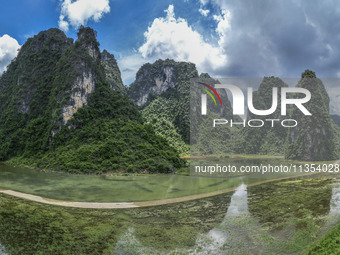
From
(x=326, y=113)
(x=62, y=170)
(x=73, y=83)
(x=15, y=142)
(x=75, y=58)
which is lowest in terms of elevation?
(x=62, y=170)

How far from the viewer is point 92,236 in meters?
9.73

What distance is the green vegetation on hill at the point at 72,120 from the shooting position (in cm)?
3291

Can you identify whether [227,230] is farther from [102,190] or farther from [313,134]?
[313,134]

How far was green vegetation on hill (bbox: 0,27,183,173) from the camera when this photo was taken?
32906mm

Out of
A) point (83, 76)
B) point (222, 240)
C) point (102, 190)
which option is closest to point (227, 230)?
point (222, 240)

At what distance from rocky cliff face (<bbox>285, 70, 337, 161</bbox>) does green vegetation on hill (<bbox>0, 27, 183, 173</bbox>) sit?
105 feet

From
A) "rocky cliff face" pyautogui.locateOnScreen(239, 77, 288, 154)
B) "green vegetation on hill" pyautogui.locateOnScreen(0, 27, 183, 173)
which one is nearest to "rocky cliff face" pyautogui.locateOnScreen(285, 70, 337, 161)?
"rocky cliff face" pyautogui.locateOnScreen(239, 77, 288, 154)

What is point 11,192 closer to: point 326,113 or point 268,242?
point 268,242

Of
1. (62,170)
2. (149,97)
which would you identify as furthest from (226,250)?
(149,97)

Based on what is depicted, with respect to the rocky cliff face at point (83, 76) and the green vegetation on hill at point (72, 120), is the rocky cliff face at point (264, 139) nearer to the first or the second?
the green vegetation on hill at point (72, 120)

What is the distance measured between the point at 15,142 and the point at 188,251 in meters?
43.5

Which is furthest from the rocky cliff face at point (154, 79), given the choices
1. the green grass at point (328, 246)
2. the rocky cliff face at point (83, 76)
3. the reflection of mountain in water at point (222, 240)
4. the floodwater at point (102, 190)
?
the green grass at point (328, 246)

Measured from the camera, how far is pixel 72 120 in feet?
129

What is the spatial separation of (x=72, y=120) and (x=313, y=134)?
1877 inches
